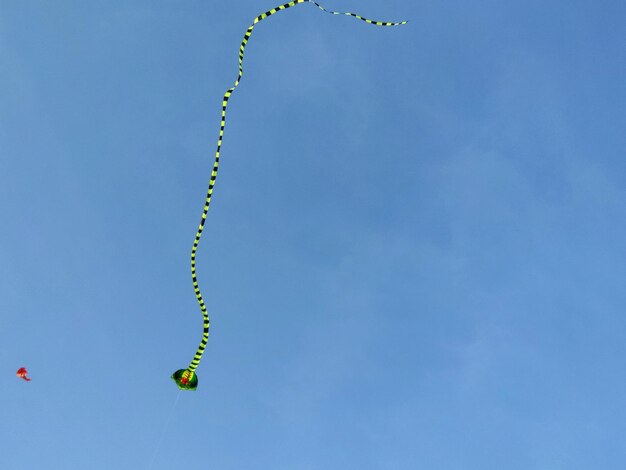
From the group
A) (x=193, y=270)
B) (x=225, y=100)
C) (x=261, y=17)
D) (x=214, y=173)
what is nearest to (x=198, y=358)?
(x=193, y=270)

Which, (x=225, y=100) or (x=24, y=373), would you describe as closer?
(x=225, y=100)

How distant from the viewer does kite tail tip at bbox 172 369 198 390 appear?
27969 mm

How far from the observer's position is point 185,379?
28.0 meters

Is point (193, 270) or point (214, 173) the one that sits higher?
point (214, 173)

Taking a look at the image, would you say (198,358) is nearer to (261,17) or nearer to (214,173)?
(214,173)

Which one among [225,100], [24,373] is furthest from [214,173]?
[24,373]

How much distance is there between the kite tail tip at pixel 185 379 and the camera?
91.8 ft

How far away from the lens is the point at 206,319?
2712cm

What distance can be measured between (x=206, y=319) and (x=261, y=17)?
13055 millimetres

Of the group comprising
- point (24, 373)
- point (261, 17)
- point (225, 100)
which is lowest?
point (24, 373)

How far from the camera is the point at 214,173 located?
86.6 ft

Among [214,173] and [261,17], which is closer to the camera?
[214,173]

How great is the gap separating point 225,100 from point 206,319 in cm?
884

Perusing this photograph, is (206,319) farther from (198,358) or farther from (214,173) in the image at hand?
(214,173)
